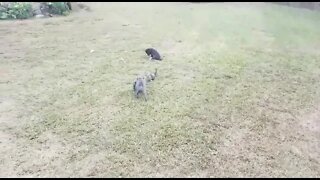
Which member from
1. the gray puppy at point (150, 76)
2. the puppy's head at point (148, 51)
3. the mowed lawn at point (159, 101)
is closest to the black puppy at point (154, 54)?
the puppy's head at point (148, 51)

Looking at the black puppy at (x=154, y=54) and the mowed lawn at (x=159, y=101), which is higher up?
the black puppy at (x=154, y=54)

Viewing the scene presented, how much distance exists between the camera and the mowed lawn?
3018 mm

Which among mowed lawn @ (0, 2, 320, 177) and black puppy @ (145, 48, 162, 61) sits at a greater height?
black puppy @ (145, 48, 162, 61)

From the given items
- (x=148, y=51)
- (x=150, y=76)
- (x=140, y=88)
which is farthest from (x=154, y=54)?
(x=140, y=88)

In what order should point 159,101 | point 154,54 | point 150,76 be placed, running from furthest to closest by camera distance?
1. point 154,54
2. point 150,76
3. point 159,101

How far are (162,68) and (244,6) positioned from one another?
490 cm

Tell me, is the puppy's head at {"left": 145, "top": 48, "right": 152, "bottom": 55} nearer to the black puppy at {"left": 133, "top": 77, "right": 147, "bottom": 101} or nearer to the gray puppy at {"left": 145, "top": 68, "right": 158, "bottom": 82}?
the gray puppy at {"left": 145, "top": 68, "right": 158, "bottom": 82}

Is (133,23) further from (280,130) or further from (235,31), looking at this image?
(280,130)

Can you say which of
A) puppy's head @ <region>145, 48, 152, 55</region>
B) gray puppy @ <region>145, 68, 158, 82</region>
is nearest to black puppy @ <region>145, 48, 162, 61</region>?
puppy's head @ <region>145, 48, 152, 55</region>

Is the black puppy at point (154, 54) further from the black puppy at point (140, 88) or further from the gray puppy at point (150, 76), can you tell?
the black puppy at point (140, 88)

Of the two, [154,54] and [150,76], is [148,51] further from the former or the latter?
[150,76]

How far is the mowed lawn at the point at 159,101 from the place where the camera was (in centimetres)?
302

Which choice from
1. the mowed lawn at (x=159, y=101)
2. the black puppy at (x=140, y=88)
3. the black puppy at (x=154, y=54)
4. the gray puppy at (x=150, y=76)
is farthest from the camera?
the black puppy at (x=154, y=54)

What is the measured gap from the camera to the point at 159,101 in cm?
397
